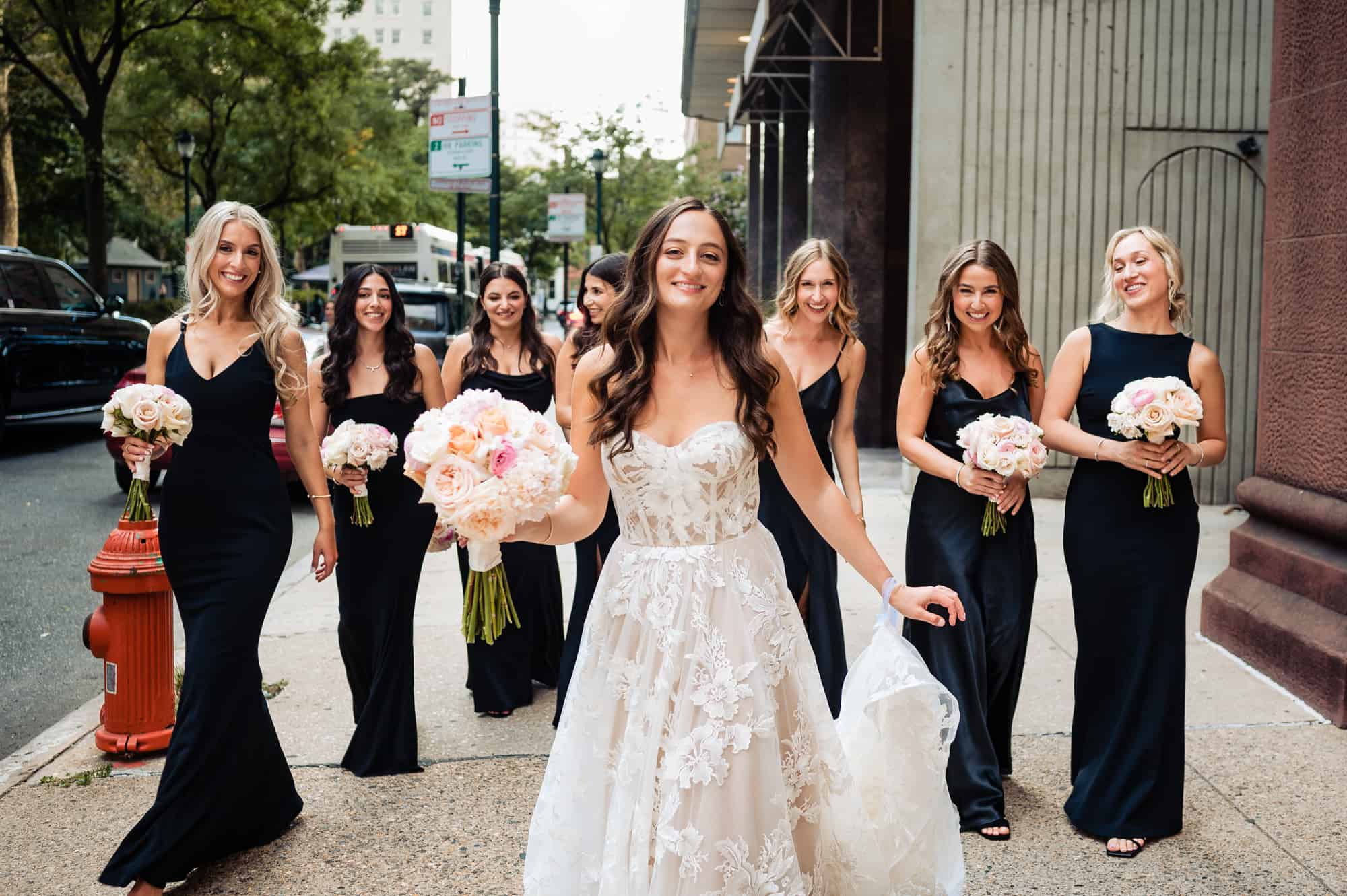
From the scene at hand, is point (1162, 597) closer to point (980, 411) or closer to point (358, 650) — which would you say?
point (980, 411)

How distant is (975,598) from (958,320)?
112 centimetres

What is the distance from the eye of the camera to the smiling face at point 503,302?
6395 millimetres

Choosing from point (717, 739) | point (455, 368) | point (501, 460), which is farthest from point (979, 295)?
point (455, 368)

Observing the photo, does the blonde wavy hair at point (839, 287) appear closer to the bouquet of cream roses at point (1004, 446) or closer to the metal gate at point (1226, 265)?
the bouquet of cream roses at point (1004, 446)

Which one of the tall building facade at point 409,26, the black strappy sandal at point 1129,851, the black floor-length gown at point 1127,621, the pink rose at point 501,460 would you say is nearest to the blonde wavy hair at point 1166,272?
the black floor-length gown at point 1127,621

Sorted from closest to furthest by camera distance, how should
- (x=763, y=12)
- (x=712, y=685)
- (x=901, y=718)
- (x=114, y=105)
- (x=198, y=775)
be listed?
(x=712, y=685) → (x=901, y=718) → (x=198, y=775) → (x=763, y=12) → (x=114, y=105)

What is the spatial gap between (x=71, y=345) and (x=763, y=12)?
9.42 meters

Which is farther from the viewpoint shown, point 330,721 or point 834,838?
point 330,721

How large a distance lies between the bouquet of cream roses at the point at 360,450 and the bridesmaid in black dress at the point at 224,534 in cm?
29

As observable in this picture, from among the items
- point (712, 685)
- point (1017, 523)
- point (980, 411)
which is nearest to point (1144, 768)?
point (1017, 523)

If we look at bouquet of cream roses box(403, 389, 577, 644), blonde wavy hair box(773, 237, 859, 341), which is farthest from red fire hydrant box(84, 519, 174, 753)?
blonde wavy hair box(773, 237, 859, 341)

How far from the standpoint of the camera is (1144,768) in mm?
4414

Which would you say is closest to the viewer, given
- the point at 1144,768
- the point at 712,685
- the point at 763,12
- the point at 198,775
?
the point at 712,685

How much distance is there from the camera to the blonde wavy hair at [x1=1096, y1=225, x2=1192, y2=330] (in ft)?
14.8
